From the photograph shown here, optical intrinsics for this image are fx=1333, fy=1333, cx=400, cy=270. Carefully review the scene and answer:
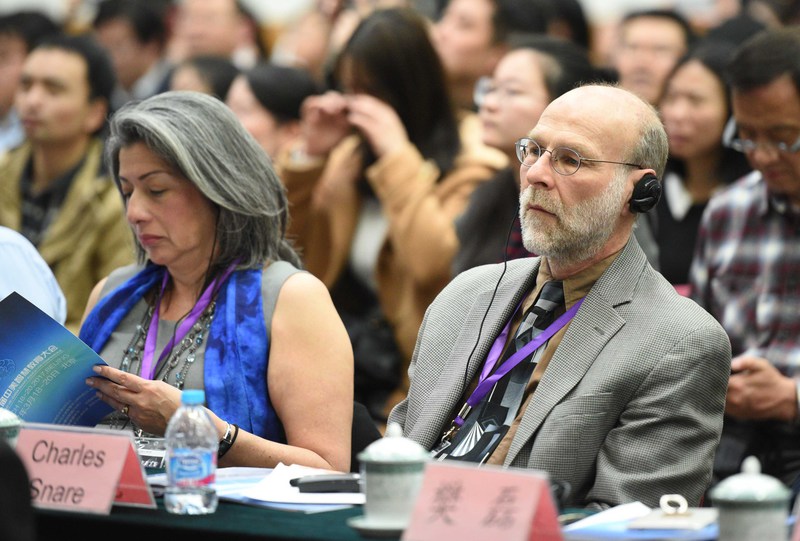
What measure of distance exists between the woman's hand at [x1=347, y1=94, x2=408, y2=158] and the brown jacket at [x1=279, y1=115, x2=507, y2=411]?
0.05m

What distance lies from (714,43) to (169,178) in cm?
248

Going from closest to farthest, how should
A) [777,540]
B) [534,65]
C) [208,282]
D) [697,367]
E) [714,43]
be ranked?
[777,540] < [697,367] < [208,282] < [534,65] < [714,43]

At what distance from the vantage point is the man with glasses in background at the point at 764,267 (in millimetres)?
3744

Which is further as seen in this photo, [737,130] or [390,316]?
[390,316]

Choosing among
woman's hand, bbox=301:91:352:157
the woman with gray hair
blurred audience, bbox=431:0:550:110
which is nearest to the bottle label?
the woman with gray hair

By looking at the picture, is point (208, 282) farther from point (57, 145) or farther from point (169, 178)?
point (57, 145)

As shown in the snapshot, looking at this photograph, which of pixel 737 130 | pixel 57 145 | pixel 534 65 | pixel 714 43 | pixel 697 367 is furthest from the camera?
pixel 57 145

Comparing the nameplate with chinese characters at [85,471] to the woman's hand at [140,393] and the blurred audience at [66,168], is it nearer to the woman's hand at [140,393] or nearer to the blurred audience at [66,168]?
the woman's hand at [140,393]

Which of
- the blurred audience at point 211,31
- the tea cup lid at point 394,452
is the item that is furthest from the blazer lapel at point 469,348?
the blurred audience at point 211,31

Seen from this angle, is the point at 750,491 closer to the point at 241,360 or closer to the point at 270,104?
the point at 241,360

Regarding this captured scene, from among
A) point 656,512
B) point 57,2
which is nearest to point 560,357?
point 656,512

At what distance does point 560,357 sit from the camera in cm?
280

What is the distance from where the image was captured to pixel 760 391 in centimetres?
371

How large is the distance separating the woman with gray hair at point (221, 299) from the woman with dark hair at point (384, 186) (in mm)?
1237
